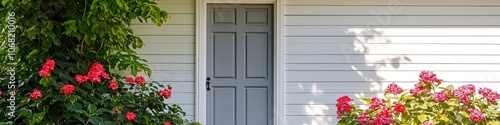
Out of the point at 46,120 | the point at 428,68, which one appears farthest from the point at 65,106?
the point at 428,68

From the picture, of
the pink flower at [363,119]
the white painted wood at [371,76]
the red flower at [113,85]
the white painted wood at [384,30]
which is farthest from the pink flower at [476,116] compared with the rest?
the red flower at [113,85]

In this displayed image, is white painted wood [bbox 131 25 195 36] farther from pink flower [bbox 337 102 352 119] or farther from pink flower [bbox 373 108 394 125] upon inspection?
pink flower [bbox 373 108 394 125]

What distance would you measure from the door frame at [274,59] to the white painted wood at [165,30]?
0.31 feet

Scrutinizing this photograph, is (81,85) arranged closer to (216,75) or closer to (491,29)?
(216,75)

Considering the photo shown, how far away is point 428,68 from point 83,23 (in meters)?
2.93

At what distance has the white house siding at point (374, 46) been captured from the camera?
13.4ft

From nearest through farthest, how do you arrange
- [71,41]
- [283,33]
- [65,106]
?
1. [65,106]
2. [71,41]
3. [283,33]

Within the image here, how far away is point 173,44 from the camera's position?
407 centimetres

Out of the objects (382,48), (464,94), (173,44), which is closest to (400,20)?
(382,48)

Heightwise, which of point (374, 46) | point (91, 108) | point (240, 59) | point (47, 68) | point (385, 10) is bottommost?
point (91, 108)

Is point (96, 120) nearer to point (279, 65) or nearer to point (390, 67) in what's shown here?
point (279, 65)

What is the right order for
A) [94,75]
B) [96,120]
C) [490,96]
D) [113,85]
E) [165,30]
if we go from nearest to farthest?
1. [96,120]
2. [94,75]
3. [113,85]
4. [490,96]
5. [165,30]

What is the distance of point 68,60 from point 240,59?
1.52m

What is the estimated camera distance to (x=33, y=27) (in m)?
2.88
